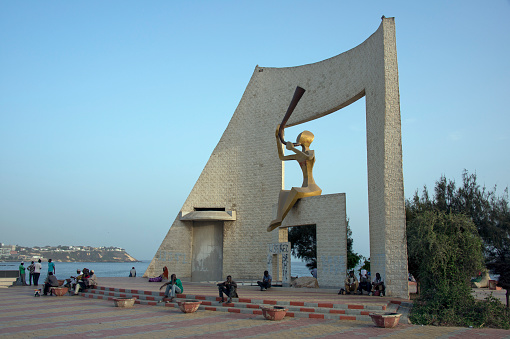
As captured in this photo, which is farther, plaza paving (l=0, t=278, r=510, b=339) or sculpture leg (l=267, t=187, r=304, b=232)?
sculpture leg (l=267, t=187, r=304, b=232)

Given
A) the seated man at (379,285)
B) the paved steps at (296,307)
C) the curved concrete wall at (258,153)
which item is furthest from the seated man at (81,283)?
the seated man at (379,285)

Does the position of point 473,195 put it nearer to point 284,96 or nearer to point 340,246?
point 340,246

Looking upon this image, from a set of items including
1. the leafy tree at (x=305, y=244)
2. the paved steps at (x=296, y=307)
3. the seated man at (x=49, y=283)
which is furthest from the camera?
the leafy tree at (x=305, y=244)

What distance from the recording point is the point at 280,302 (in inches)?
462

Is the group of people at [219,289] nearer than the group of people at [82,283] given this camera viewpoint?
Yes

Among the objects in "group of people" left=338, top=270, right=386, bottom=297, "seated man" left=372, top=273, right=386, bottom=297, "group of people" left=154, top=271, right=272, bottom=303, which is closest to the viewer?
"group of people" left=154, top=271, right=272, bottom=303

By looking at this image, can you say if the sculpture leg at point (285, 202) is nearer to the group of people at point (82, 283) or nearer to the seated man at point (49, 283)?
the group of people at point (82, 283)

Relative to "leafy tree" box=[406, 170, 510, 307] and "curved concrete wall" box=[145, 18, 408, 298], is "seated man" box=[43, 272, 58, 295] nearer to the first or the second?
"curved concrete wall" box=[145, 18, 408, 298]

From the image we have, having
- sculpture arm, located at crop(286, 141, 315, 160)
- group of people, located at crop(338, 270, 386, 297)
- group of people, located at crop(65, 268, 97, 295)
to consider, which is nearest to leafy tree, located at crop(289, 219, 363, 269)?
sculpture arm, located at crop(286, 141, 315, 160)

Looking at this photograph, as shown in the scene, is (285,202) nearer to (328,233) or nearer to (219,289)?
(328,233)

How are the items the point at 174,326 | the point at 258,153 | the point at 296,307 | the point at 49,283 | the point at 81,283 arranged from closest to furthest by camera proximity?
the point at 174,326 → the point at 296,307 → the point at 49,283 → the point at 81,283 → the point at 258,153

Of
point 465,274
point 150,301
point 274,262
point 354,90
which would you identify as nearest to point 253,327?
point 150,301

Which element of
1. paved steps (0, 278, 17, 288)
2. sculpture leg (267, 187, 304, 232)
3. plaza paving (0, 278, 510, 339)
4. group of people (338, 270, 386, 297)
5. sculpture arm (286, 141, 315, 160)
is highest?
sculpture arm (286, 141, 315, 160)

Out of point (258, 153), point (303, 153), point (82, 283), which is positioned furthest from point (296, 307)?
point (258, 153)
